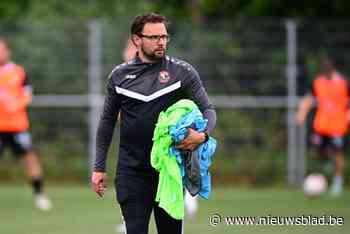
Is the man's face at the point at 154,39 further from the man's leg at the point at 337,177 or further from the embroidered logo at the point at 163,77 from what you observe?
the man's leg at the point at 337,177

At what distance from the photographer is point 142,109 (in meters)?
8.40

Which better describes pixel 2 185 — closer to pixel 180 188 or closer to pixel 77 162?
pixel 77 162

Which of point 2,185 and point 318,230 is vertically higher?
point 318,230

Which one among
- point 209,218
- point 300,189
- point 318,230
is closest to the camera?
point 318,230

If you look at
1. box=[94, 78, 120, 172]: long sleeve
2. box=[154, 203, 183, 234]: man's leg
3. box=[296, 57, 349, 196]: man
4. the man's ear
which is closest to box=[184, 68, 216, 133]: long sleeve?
the man's ear

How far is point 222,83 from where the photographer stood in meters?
21.5

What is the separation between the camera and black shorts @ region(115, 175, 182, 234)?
326 inches

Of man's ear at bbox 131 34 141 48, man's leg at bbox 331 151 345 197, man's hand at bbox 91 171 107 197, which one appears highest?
man's ear at bbox 131 34 141 48

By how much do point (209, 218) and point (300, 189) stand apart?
6.40 m

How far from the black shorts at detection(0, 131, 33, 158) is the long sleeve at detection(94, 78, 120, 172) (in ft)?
28.8

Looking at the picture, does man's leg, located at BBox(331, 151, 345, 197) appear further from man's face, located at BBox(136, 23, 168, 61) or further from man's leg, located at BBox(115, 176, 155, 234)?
man's face, located at BBox(136, 23, 168, 61)

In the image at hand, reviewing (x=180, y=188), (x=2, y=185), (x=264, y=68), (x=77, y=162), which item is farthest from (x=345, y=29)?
(x=180, y=188)

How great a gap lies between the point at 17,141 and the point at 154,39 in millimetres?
9478

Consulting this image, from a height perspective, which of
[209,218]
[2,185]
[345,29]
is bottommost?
[2,185]
